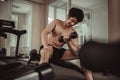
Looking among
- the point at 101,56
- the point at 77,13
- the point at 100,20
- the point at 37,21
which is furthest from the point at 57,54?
the point at 37,21

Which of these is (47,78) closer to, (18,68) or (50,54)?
(18,68)

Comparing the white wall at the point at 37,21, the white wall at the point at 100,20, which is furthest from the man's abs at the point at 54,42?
the white wall at the point at 37,21

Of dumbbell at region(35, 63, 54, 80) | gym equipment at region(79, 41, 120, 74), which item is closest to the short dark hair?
dumbbell at region(35, 63, 54, 80)

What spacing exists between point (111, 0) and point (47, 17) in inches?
77.3

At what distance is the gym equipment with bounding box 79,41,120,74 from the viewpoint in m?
0.14

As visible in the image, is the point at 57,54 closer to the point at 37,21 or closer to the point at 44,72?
the point at 44,72

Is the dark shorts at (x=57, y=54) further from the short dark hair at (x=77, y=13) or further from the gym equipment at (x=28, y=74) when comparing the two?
the gym equipment at (x=28, y=74)

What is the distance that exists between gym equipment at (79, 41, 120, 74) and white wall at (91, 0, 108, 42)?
335 centimetres

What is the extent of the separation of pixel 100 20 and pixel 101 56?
12.5 feet

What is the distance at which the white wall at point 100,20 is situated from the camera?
348 centimetres

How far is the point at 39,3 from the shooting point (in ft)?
15.8

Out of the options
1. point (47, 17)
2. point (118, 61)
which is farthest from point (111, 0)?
point (118, 61)

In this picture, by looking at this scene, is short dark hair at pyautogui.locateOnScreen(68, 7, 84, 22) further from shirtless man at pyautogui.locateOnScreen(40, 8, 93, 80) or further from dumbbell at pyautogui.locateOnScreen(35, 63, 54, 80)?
dumbbell at pyautogui.locateOnScreen(35, 63, 54, 80)

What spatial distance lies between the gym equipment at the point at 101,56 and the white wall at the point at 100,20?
3349 millimetres
